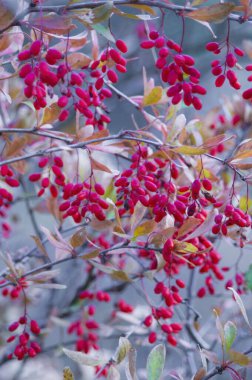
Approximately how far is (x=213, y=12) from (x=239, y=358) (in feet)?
1.76

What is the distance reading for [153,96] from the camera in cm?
130

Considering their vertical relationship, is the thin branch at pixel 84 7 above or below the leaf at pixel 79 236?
above

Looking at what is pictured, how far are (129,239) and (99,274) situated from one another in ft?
2.68

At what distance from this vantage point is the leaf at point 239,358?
1.05 meters

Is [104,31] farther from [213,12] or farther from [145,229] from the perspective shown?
[145,229]

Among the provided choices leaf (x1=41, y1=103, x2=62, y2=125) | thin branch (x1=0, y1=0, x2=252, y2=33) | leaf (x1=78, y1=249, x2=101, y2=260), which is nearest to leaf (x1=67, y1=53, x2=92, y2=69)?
leaf (x1=41, y1=103, x2=62, y2=125)

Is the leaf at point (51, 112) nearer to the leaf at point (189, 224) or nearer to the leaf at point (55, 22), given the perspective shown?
the leaf at point (55, 22)

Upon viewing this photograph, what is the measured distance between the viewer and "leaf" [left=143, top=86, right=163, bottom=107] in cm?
128

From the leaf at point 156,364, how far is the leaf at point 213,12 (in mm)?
552

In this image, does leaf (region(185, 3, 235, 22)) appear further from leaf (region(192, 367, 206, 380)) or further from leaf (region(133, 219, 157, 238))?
leaf (region(192, 367, 206, 380))

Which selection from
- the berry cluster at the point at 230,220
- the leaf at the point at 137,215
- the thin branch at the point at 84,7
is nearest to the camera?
the thin branch at the point at 84,7

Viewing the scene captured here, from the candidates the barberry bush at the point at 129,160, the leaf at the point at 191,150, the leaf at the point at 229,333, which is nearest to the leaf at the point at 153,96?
the barberry bush at the point at 129,160

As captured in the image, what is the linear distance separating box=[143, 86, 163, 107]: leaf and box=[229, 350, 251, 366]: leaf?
1.66 ft

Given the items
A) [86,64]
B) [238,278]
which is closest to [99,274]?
[238,278]
